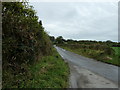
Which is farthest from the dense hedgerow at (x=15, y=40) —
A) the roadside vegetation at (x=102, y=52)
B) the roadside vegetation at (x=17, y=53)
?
the roadside vegetation at (x=102, y=52)

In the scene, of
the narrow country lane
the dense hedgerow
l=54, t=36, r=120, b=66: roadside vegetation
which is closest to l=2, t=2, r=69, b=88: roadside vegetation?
the dense hedgerow

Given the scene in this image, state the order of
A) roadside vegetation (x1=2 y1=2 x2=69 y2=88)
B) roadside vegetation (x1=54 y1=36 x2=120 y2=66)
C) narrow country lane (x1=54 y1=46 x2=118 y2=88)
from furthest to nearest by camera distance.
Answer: roadside vegetation (x1=54 y1=36 x2=120 y2=66)
narrow country lane (x1=54 y1=46 x2=118 y2=88)
roadside vegetation (x1=2 y1=2 x2=69 y2=88)

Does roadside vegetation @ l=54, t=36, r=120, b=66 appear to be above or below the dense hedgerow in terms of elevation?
below

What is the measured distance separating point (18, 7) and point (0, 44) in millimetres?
2478

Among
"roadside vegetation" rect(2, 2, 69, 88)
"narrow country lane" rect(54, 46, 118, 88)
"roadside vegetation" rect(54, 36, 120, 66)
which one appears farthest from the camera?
"roadside vegetation" rect(54, 36, 120, 66)

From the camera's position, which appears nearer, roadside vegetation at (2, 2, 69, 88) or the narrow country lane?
roadside vegetation at (2, 2, 69, 88)

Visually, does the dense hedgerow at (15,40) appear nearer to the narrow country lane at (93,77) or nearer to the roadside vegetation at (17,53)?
the roadside vegetation at (17,53)

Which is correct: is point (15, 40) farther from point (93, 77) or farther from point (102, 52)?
point (102, 52)

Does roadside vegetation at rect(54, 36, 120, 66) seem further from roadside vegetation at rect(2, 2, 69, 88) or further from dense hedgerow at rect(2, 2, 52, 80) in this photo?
dense hedgerow at rect(2, 2, 52, 80)

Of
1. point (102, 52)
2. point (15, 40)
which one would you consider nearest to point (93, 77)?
point (15, 40)

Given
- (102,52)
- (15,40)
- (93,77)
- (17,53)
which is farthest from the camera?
(102,52)

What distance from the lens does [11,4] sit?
19.5 feet

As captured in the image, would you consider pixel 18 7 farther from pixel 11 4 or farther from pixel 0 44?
pixel 0 44

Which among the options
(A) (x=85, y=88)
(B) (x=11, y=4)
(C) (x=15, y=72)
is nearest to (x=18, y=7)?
(B) (x=11, y=4)
